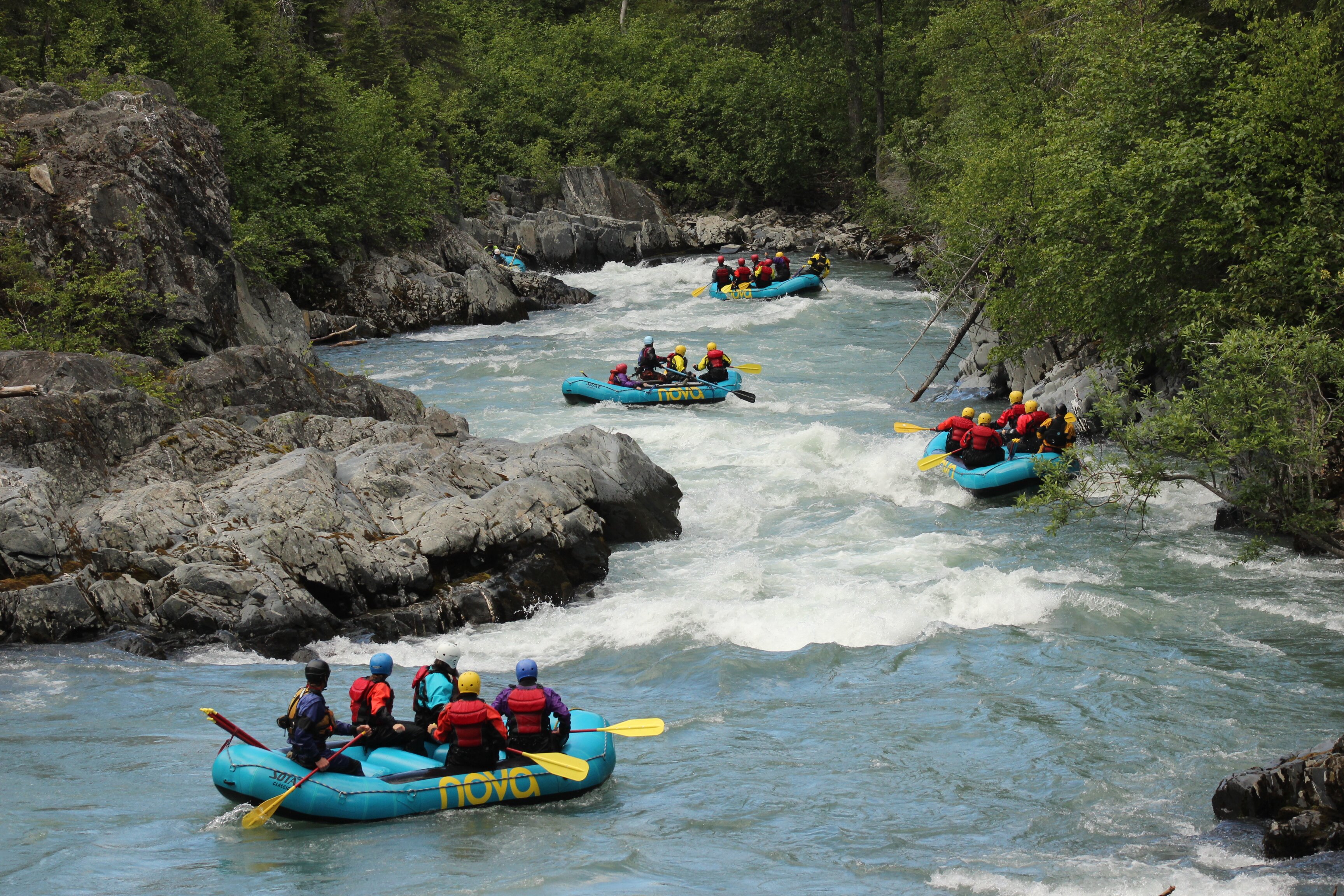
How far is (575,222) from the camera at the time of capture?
1474 inches

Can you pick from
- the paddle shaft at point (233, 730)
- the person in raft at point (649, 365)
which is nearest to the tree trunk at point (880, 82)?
the person in raft at point (649, 365)

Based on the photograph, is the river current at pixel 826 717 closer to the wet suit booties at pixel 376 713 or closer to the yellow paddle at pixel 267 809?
the yellow paddle at pixel 267 809

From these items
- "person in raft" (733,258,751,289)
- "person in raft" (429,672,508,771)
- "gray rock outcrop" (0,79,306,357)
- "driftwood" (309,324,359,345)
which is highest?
"gray rock outcrop" (0,79,306,357)

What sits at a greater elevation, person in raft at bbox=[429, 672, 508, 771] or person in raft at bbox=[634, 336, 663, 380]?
person in raft at bbox=[634, 336, 663, 380]

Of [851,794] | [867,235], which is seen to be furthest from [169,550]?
[867,235]

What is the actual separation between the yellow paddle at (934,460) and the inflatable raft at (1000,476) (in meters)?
0.19

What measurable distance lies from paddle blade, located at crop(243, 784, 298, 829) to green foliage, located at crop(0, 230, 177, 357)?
10.2 meters

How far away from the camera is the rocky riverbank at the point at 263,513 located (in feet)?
32.9

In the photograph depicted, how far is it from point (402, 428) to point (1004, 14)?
21009mm

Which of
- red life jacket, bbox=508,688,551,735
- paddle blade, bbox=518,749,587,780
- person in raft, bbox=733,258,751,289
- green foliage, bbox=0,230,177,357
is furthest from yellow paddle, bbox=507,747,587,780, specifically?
person in raft, bbox=733,258,751,289

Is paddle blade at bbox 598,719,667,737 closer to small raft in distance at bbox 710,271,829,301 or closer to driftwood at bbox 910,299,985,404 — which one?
driftwood at bbox 910,299,985,404

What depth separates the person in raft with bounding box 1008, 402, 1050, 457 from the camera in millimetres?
15234

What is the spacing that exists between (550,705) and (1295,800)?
15.3ft

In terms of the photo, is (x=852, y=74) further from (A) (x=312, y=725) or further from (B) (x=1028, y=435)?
(A) (x=312, y=725)
